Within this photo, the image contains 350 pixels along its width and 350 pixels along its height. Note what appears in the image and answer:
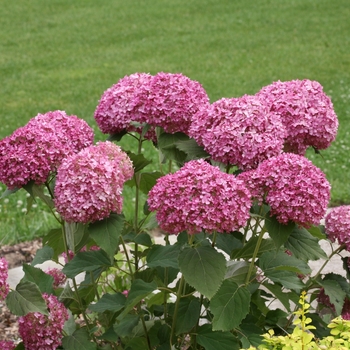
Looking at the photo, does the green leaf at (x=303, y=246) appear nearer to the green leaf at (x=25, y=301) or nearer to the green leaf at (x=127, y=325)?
the green leaf at (x=127, y=325)

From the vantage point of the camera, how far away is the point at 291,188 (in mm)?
2281

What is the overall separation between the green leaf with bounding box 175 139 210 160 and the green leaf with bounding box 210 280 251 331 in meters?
0.48

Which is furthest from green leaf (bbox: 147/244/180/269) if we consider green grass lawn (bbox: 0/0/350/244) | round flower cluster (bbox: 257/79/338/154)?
green grass lawn (bbox: 0/0/350/244)

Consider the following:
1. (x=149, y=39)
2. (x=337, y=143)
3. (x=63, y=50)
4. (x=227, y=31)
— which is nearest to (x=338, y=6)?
(x=227, y=31)

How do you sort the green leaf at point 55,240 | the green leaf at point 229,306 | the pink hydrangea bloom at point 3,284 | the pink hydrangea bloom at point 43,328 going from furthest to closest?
the green leaf at point 55,240
the pink hydrangea bloom at point 43,328
the green leaf at point 229,306
the pink hydrangea bloom at point 3,284

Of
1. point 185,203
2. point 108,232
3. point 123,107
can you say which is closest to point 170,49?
point 123,107

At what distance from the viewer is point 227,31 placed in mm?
15555

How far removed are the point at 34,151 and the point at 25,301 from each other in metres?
0.53

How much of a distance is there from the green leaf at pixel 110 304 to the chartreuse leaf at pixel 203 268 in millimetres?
485

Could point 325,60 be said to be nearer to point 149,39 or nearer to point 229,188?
point 149,39

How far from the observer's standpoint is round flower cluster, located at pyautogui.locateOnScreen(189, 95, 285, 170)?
2480mm

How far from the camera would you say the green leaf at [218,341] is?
8.54 feet

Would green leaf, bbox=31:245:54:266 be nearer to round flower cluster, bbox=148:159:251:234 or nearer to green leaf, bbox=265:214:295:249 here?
round flower cluster, bbox=148:159:251:234

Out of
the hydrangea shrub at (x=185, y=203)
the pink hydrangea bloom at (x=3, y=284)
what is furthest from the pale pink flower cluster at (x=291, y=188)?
the pink hydrangea bloom at (x=3, y=284)
